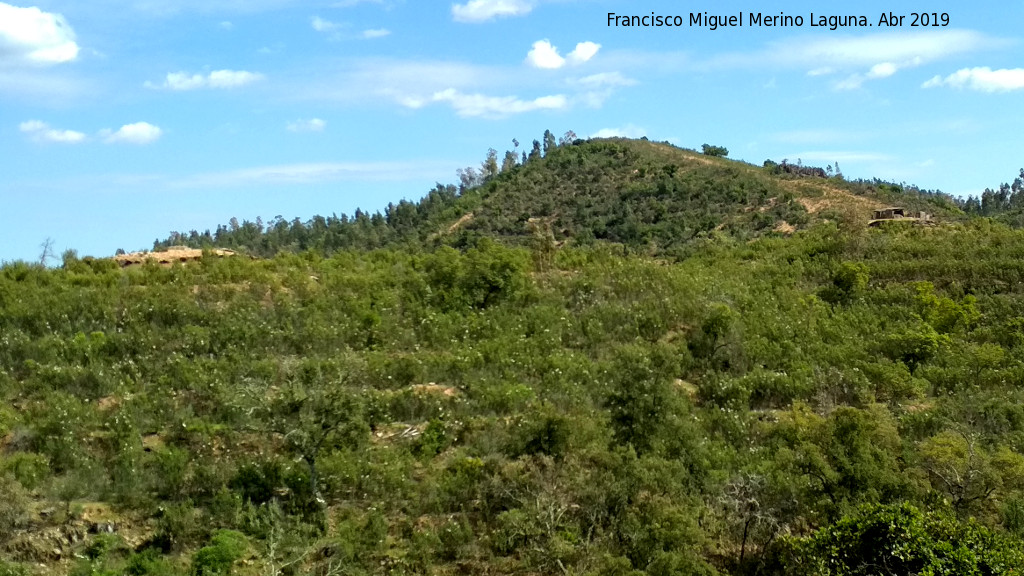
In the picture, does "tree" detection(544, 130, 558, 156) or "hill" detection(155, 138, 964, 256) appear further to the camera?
"tree" detection(544, 130, 558, 156)

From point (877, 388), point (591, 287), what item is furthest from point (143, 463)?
point (877, 388)

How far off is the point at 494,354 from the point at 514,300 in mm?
2658

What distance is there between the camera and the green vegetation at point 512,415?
9711mm

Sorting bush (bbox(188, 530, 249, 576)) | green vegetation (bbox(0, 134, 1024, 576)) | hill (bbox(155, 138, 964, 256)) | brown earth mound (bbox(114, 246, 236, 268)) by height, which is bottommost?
bush (bbox(188, 530, 249, 576))

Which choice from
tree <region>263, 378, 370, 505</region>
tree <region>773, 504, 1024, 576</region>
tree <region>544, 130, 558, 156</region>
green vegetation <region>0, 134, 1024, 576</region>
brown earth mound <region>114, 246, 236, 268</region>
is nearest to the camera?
tree <region>773, 504, 1024, 576</region>

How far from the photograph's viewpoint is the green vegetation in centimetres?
971

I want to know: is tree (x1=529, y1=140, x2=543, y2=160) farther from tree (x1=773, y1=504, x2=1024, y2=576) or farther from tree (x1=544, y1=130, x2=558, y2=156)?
tree (x1=773, y1=504, x2=1024, y2=576)

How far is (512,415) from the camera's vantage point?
12.6m

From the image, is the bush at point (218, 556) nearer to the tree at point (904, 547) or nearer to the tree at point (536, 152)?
the tree at point (904, 547)

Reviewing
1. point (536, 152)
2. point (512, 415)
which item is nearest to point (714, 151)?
point (536, 152)

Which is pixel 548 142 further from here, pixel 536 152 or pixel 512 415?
pixel 512 415

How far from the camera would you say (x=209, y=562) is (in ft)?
30.1

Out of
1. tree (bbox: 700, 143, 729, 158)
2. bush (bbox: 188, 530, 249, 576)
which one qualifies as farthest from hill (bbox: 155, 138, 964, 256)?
bush (bbox: 188, 530, 249, 576)

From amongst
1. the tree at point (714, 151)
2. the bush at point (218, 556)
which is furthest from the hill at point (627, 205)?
the bush at point (218, 556)
